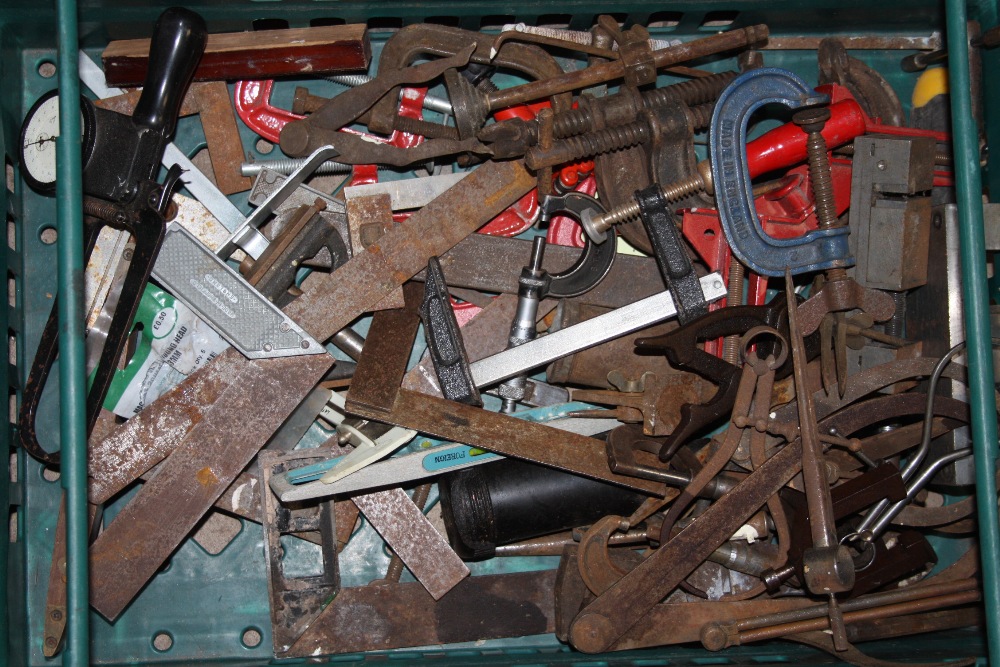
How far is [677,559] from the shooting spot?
5.14 feet

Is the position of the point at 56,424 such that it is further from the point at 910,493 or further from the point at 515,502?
the point at 910,493

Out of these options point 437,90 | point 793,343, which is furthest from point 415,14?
point 793,343

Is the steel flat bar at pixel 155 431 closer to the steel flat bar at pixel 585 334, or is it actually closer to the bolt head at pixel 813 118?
the steel flat bar at pixel 585 334

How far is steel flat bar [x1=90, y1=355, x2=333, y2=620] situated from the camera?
5.40 feet

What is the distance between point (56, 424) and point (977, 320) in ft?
6.04

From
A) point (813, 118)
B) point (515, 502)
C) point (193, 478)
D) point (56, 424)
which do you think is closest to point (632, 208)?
point (813, 118)

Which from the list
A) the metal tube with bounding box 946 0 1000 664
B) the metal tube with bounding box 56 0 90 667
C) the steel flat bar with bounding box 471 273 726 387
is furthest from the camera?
the steel flat bar with bounding box 471 273 726 387

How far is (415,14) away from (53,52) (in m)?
0.80

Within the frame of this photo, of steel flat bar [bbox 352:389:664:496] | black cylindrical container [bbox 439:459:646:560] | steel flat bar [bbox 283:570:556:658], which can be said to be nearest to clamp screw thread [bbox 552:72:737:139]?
steel flat bar [bbox 352:389:664:496]

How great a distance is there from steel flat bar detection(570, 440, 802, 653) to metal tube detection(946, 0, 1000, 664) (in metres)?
0.31

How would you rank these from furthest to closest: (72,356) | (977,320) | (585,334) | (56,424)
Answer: (56,424) < (585,334) < (977,320) < (72,356)

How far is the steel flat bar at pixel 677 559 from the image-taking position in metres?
1.56

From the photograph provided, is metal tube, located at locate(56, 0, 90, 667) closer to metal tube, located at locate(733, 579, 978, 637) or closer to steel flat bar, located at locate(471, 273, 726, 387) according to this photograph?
steel flat bar, located at locate(471, 273, 726, 387)

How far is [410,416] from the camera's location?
161 centimetres
